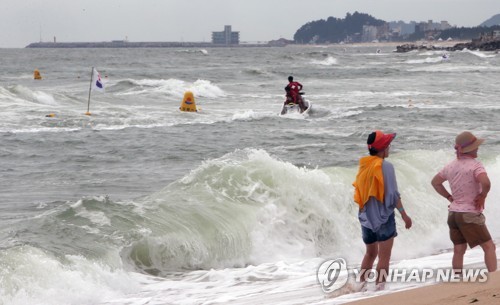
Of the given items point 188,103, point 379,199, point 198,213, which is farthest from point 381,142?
point 188,103

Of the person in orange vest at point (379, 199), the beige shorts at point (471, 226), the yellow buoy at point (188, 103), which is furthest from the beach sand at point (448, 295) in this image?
the yellow buoy at point (188, 103)

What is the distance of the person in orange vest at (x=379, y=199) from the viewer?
695cm

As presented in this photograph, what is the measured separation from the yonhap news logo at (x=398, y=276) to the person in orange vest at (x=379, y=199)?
14cm

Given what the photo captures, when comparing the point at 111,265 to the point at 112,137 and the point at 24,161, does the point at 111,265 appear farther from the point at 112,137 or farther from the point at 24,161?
the point at 112,137

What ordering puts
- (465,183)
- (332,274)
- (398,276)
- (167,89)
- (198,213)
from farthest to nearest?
(167,89), (198,213), (332,274), (398,276), (465,183)

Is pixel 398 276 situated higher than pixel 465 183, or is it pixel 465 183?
pixel 465 183

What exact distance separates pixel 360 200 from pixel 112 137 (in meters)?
14.8

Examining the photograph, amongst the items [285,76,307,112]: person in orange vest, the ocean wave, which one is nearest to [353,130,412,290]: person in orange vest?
[285,76,307,112]: person in orange vest

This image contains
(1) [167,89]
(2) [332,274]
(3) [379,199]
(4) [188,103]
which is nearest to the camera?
(3) [379,199]

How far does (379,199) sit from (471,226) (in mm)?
803

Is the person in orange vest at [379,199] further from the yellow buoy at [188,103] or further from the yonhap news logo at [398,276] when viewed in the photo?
the yellow buoy at [188,103]

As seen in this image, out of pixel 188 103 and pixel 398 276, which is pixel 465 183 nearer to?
pixel 398 276

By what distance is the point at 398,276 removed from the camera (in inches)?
298

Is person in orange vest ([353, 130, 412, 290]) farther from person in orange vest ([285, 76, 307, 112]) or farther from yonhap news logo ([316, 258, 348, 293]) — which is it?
person in orange vest ([285, 76, 307, 112])
